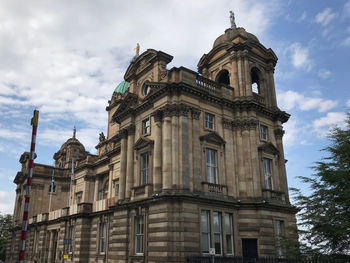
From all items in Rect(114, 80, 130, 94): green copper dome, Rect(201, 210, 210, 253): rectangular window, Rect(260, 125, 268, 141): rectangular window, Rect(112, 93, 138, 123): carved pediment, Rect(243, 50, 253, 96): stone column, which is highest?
Rect(114, 80, 130, 94): green copper dome

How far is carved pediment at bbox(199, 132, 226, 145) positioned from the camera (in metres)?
27.1

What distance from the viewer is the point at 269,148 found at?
3036 centimetres

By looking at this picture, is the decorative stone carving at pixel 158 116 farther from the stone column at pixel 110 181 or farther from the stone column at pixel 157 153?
the stone column at pixel 110 181

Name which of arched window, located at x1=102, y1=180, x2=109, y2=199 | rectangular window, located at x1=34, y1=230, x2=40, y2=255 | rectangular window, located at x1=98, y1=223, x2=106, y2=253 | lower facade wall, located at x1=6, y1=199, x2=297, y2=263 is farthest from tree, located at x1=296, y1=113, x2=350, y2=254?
rectangular window, located at x1=34, y1=230, x2=40, y2=255

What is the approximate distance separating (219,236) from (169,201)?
523cm

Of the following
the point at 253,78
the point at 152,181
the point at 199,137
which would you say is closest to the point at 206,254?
the point at 152,181

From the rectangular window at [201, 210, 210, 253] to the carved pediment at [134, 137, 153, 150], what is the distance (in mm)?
7220

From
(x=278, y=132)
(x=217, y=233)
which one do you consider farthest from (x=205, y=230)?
(x=278, y=132)

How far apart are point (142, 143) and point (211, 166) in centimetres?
623

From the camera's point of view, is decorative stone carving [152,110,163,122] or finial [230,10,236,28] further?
finial [230,10,236,28]

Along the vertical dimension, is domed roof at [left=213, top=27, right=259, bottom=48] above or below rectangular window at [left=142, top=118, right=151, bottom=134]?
above

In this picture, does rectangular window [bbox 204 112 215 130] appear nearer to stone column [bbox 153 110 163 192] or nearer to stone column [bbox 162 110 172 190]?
stone column [bbox 162 110 172 190]

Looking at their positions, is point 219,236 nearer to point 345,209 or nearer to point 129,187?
point 129,187

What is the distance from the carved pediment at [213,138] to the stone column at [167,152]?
9.32ft
